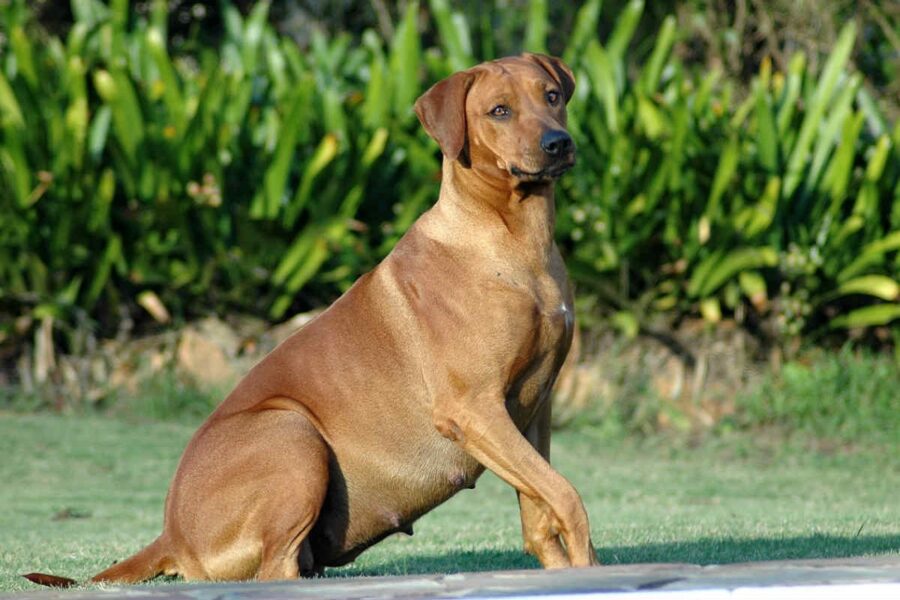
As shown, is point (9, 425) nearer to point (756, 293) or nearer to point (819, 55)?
point (756, 293)

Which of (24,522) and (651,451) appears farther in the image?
(651,451)

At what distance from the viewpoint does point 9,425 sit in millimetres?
9977

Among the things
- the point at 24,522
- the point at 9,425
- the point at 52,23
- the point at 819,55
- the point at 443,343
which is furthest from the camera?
the point at 52,23

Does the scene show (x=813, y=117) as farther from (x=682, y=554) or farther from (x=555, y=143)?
(x=555, y=143)

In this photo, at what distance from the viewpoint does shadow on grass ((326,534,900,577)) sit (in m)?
5.25

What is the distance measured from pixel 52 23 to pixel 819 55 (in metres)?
7.34

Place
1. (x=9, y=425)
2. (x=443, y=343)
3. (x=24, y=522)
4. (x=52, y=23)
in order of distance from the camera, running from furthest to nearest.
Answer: (x=52, y=23)
(x=9, y=425)
(x=24, y=522)
(x=443, y=343)

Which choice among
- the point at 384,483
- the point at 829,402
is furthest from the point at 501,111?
the point at 829,402

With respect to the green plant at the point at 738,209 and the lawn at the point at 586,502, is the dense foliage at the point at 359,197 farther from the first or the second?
the lawn at the point at 586,502

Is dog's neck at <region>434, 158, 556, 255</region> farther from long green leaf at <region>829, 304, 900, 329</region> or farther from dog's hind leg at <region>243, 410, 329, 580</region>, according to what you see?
long green leaf at <region>829, 304, 900, 329</region>

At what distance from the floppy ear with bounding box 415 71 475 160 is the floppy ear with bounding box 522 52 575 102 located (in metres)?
0.37

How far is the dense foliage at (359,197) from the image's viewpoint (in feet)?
33.1

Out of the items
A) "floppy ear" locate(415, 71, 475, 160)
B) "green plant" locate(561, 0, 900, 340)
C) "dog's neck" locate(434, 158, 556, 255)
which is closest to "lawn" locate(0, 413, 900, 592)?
"green plant" locate(561, 0, 900, 340)

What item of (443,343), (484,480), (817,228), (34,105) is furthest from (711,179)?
(443,343)
